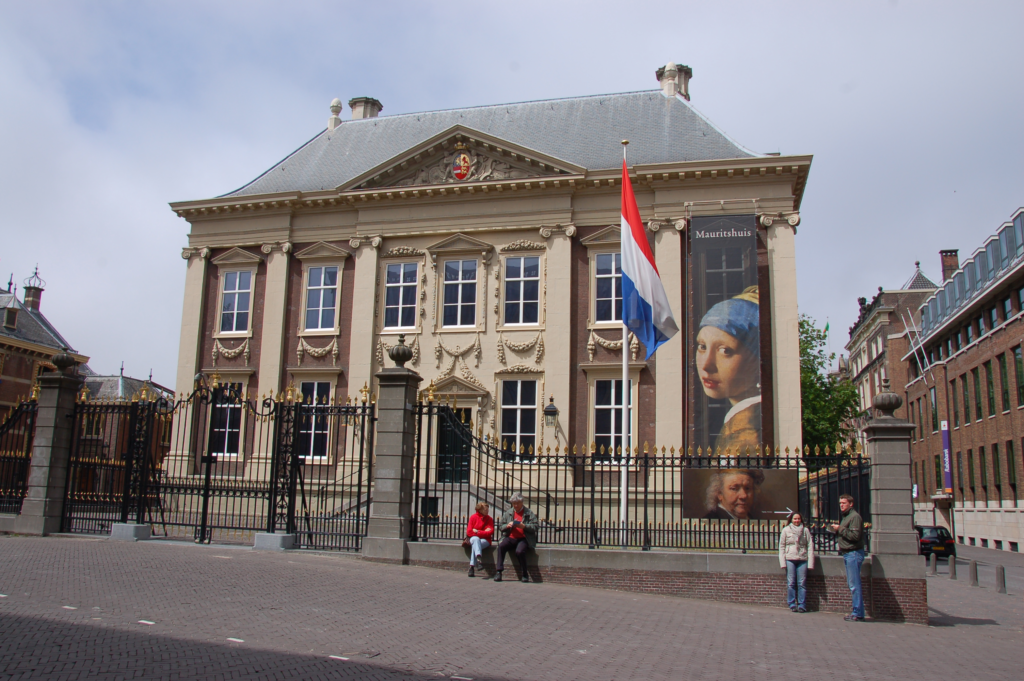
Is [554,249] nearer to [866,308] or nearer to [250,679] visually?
[250,679]

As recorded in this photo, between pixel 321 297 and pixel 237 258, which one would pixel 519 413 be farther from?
pixel 237 258

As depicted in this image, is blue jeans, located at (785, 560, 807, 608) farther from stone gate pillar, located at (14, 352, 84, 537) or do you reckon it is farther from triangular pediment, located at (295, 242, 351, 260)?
triangular pediment, located at (295, 242, 351, 260)

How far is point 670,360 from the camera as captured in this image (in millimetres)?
25219

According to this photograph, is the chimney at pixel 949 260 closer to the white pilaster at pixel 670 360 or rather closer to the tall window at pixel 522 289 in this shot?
the white pilaster at pixel 670 360

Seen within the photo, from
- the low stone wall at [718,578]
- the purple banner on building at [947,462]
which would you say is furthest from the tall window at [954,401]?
the low stone wall at [718,578]

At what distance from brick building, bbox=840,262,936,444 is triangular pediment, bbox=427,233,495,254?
4043 cm

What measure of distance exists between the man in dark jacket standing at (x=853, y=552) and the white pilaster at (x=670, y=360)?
40.3 ft

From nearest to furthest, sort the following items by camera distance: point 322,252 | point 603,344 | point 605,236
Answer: point 603,344 → point 605,236 → point 322,252

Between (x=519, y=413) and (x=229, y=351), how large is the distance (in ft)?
36.7

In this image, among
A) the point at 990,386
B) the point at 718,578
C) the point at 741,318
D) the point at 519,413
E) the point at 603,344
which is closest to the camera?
the point at 718,578

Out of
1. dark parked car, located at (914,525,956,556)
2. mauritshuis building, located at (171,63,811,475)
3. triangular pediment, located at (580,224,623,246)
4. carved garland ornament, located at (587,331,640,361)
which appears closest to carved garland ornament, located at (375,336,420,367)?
mauritshuis building, located at (171,63,811,475)

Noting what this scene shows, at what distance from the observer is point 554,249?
87.6ft

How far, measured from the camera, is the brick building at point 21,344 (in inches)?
1879

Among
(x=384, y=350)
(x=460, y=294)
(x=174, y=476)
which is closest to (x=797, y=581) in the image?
(x=174, y=476)
